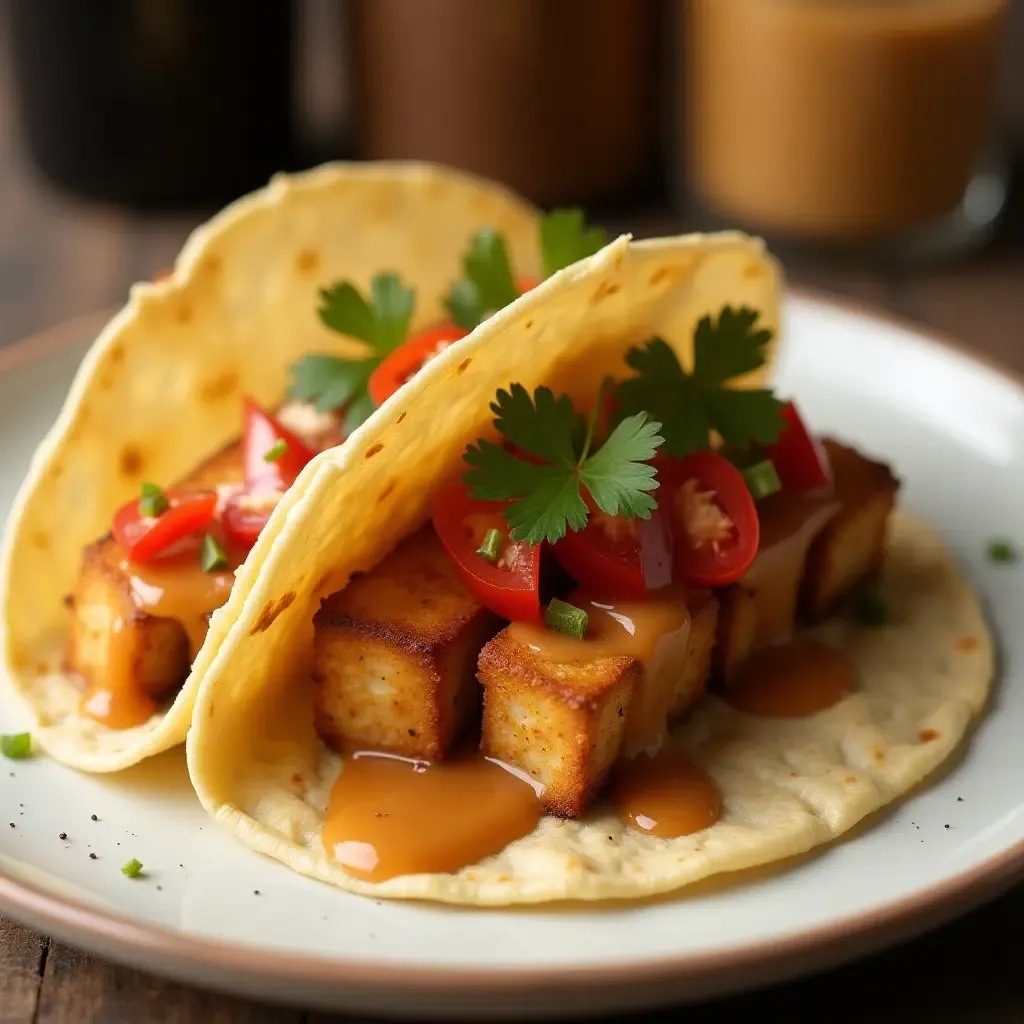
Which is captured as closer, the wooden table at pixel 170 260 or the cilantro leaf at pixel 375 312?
the wooden table at pixel 170 260

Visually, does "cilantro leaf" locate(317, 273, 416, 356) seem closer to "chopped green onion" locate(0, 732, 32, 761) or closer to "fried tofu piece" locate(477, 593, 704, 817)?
"fried tofu piece" locate(477, 593, 704, 817)

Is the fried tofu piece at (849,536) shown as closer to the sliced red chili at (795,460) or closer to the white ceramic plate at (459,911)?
the sliced red chili at (795,460)

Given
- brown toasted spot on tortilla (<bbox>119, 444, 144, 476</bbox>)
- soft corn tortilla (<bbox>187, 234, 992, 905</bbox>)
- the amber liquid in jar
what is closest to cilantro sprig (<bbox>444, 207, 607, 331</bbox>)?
soft corn tortilla (<bbox>187, 234, 992, 905</bbox>)

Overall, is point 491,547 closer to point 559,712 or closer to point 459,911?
point 559,712

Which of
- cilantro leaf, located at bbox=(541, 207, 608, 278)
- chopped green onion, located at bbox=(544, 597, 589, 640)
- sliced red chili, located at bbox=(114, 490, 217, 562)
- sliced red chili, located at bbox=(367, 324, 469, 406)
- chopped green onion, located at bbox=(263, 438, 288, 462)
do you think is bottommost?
chopped green onion, located at bbox=(544, 597, 589, 640)

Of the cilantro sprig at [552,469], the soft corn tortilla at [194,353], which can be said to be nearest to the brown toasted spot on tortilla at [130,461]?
the soft corn tortilla at [194,353]

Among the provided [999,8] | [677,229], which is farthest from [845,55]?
[677,229]

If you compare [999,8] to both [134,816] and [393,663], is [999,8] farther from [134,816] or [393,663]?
[134,816]

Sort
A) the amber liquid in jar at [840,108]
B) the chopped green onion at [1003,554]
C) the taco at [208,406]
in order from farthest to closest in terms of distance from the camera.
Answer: the amber liquid in jar at [840,108], the chopped green onion at [1003,554], the taco at [208,406]
